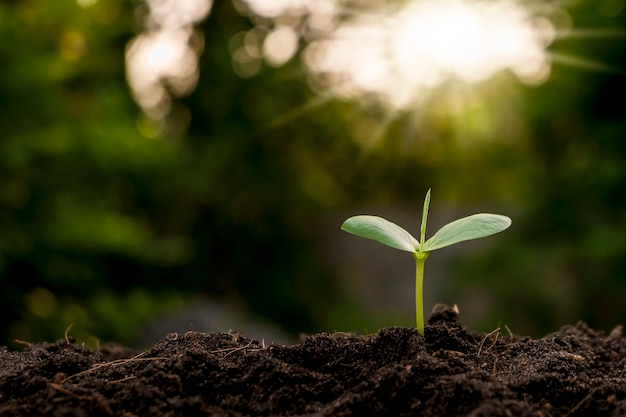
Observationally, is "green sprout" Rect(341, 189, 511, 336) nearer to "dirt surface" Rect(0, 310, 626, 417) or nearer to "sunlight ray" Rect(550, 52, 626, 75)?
"dirt surface" Rect(0, 310, 626, 417)

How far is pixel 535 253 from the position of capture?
664 centimetres

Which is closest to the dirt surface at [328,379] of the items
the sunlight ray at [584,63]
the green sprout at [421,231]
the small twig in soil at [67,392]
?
the small twig in soil at [67,392]

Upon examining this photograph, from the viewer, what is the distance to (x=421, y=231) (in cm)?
136

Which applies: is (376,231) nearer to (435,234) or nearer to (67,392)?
(435,234)

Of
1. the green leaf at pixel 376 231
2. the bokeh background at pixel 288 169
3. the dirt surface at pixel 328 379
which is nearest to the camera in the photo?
the dirt surface at pixel 328 379

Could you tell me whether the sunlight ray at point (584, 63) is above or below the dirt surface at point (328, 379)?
above

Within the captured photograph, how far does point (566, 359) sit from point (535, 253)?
547cm

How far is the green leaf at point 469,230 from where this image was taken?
132 cm

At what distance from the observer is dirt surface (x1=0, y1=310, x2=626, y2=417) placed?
1137mm

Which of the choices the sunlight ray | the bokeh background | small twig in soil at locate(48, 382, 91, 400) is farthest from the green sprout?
the sunlight ray

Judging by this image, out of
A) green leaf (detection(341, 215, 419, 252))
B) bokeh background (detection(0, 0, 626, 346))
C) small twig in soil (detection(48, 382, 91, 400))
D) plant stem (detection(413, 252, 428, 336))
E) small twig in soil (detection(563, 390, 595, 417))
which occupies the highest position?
bokeh background (detection(0, 0, 626, 346))

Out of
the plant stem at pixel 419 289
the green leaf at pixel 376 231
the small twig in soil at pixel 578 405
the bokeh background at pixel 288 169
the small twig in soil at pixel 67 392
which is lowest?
the small twig in soil at pixel 67 392

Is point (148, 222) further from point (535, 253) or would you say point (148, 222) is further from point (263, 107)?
point (535, 253)

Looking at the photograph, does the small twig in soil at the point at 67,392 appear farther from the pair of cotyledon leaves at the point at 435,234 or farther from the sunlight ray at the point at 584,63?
the sunlight ray at the point at 584,63
